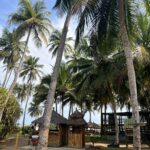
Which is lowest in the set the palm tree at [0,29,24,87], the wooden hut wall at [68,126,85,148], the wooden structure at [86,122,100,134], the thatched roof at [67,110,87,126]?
the wooden hut wall at [68,126,85,148]

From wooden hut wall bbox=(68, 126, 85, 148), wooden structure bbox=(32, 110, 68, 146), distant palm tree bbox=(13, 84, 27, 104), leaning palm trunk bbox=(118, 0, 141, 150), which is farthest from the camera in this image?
distant palm tree bbox=(13, 84, 27, 104)

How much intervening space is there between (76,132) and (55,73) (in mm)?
16780

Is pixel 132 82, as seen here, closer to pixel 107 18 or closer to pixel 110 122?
pixel 107 18

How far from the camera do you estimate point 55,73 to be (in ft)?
41.8

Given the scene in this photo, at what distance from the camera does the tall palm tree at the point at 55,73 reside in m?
11.4

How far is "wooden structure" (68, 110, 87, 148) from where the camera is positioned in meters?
27.4

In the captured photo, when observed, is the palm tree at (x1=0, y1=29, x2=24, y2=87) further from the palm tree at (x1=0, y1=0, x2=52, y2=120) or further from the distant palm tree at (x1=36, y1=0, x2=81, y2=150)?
the distant palm tree at (x1=36, y1=0, x2=81, y2=150)

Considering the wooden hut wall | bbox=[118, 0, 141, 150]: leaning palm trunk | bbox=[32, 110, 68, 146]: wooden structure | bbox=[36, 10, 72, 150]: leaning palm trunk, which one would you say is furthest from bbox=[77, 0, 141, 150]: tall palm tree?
bbox=[32, 110, 68, 146]: wooden structure

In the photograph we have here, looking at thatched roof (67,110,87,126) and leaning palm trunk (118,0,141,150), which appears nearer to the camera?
leaning palm trunk (118,0,141,150)

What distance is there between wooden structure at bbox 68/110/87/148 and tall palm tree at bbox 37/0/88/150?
15253 millimetres

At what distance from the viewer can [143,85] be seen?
2716 cm

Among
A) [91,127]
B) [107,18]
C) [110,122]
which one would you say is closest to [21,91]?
[91,127]

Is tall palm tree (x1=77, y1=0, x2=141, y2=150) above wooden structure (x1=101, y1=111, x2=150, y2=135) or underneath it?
above

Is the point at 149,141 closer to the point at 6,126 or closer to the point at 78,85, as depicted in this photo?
the point at 78,85
